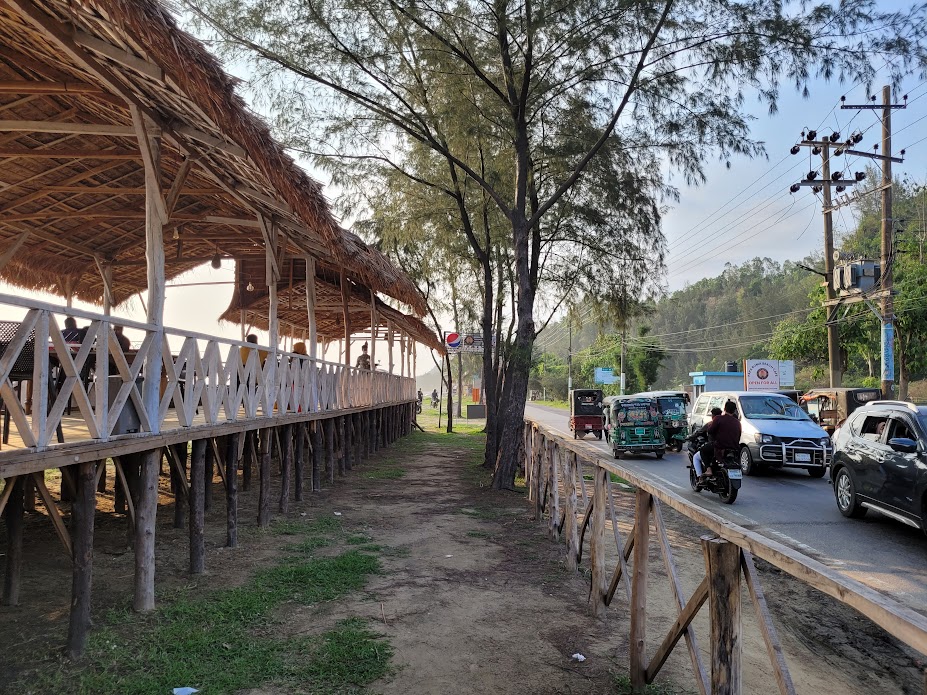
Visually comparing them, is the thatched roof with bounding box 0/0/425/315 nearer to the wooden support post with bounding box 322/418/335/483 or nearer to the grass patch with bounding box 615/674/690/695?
the wooden support post with bounding box 322/418/335/483

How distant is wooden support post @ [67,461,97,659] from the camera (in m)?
4.80

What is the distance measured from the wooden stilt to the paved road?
20.6 feet

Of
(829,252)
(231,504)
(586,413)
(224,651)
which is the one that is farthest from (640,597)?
(829,252)

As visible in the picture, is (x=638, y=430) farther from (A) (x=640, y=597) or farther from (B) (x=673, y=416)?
(A) (x=640, y=597)

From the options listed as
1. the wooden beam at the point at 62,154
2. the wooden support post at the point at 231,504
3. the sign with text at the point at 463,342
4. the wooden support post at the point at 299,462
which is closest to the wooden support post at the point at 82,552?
the wooden support post at the point at 231,504

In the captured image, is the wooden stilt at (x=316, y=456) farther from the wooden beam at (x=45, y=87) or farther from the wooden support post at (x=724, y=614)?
the wooden support post at (x=724, y=614)

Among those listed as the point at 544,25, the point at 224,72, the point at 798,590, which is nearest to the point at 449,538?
the point at 798,590

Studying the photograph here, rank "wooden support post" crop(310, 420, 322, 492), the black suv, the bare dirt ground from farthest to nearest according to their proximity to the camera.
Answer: "wooden support post" crop(310, 420, 322, 492), the black suv, the bare dirt ground

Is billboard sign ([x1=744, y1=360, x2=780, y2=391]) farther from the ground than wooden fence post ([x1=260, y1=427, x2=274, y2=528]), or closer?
farther from the ground

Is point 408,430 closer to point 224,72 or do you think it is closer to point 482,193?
point 482,193

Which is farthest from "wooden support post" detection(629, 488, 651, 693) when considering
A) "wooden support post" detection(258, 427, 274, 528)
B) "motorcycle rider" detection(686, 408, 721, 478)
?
"motorcycle rider" detection(686, 408, 721, 478)

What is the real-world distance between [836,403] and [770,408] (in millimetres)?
7707

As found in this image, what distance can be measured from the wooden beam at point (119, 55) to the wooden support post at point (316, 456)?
311 inches

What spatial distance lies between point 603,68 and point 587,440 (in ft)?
48.3
